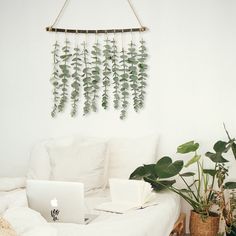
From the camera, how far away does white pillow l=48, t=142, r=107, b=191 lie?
2854mm

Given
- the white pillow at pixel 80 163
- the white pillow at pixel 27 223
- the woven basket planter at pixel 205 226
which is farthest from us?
the white pillow at pixel 80 163

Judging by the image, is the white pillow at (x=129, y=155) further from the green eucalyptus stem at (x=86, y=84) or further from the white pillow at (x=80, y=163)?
the green eucalyptus stem at (x=86, y=84)

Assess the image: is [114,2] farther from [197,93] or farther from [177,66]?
[197,93]

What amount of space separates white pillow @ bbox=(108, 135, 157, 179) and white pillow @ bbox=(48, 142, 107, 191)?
11cm

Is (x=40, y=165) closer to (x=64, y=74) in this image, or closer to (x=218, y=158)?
(x=64, y=74)

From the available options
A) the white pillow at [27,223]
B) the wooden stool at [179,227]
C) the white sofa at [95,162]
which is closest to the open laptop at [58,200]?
the white pillow at [27,223]

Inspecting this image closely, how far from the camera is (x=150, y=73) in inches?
127

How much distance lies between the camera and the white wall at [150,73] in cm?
312

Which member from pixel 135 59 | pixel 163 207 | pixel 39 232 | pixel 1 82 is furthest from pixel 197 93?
pixel 39 232

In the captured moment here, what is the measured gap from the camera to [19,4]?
3.41 m

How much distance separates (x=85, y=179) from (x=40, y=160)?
1.36 feet

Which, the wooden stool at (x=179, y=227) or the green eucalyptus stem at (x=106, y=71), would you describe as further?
the green eucalyptus stem at (x=106, y=71)

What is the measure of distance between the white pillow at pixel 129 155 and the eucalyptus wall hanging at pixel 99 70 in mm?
297

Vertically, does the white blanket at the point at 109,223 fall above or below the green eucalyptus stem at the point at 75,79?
below
